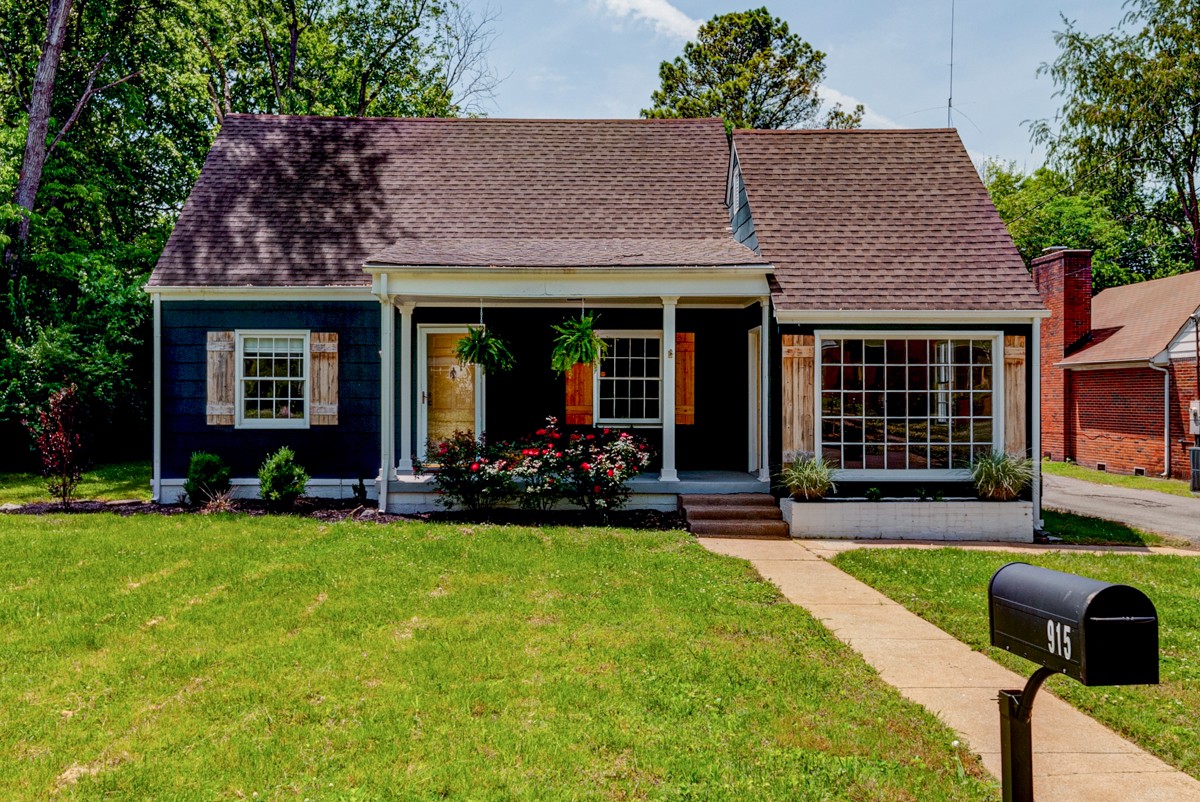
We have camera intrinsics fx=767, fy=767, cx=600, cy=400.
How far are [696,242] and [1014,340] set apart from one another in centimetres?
457

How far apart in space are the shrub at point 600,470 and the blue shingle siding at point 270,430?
3.13 m

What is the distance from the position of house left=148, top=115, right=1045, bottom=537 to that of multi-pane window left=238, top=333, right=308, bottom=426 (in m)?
0.03

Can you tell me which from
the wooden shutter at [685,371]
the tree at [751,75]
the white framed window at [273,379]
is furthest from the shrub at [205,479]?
the tree at [751,75]

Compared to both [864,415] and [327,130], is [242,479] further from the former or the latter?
[864,415]

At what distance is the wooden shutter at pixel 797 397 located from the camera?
9.71 m

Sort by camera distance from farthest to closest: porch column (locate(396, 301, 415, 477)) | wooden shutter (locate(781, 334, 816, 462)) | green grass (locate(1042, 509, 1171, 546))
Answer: porch column (locate(396, 301, 415, 477)) → wooden shutter (locate(781, 334, 816, 462)) → green grass (locate(1042, 509, 1171, 546))

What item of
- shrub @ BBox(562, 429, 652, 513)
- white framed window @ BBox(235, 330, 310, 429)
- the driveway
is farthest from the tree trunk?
the driveway

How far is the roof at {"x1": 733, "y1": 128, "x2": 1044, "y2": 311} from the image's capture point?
9898 mm

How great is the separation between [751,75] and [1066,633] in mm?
29920

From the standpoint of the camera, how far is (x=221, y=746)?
3.48 m

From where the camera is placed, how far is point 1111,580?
280 inches

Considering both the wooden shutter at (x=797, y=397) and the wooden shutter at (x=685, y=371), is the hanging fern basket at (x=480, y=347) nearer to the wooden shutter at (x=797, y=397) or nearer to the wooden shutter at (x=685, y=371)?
the wooden shutter at (x=685, y=371)

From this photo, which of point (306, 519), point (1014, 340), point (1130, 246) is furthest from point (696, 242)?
point (1130, 246)

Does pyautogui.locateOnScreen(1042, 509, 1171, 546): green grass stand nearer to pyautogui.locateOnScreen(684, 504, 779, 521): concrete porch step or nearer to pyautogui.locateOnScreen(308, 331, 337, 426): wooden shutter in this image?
pyautogui.locateOnScreen(684, 504, 779, 521): concrete porch step
